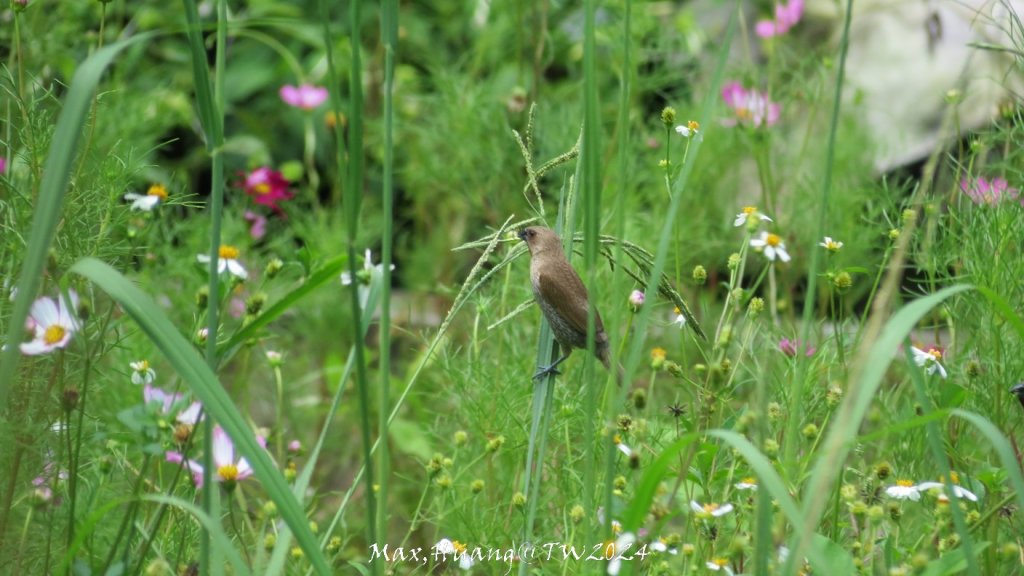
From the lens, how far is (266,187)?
2.58 meters

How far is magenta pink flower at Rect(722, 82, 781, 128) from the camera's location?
265 centimetres

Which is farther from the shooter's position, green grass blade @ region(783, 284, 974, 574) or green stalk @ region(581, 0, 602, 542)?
green stalk @ region(581, 0, 602, 542)

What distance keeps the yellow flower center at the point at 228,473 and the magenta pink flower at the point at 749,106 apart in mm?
1531

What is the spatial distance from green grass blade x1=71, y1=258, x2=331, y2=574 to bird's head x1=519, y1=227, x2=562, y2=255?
19.0 inches

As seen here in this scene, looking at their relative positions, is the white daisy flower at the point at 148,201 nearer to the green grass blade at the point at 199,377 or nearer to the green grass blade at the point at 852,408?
the green grass blade at the point at 199,377

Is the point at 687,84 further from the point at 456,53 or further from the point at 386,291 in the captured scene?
the point at 386,291

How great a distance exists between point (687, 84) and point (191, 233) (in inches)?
69.4

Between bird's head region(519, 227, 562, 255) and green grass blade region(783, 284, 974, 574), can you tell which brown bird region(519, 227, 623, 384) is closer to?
bird's head region(519, 227, 562, 255)

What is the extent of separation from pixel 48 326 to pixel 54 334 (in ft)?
0.06

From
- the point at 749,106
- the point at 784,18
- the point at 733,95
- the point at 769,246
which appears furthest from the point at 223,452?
the point at 784,18

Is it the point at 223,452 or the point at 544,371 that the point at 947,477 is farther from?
the point at 223,452

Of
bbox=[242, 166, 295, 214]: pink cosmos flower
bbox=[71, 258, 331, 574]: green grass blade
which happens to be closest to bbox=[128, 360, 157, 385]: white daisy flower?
bbox=[71, 258, 331, 574]: green grass blade

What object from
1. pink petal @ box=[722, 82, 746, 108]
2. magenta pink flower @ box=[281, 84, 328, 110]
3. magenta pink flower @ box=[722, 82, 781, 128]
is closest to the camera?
magenta pink flower @ box=[722, 82, 781, 128]

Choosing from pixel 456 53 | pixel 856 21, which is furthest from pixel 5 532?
pixel 856 21
